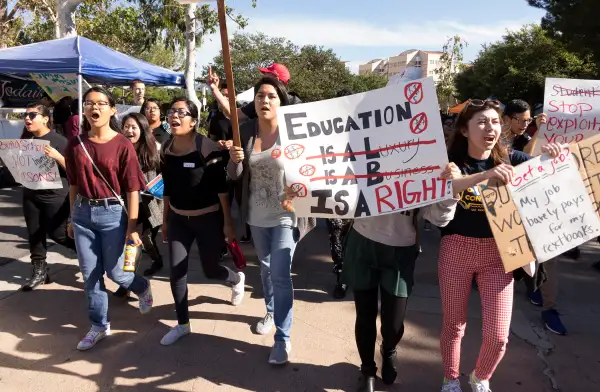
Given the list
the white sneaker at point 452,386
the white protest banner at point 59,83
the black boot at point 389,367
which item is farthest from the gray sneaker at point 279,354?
the white protest banner at point 59,83

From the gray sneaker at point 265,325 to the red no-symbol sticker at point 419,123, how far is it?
1.95 metres

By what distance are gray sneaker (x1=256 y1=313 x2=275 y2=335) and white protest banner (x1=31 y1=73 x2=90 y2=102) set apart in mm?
6041

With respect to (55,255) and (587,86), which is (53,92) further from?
(587,86)

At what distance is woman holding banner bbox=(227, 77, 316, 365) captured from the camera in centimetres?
288

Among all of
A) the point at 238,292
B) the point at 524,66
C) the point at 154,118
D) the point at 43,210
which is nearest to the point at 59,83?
the point at 154,118

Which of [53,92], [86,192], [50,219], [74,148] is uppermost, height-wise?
[53,92]

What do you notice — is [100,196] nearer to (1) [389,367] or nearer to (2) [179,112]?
(2) [179,112]

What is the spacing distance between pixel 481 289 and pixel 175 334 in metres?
2.14

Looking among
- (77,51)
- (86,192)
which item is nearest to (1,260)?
(86,192)

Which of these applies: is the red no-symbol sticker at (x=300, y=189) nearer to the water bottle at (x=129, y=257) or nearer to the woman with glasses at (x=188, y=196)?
the woman with glasses at (x=188, y=196)

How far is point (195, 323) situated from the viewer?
11.6 ft

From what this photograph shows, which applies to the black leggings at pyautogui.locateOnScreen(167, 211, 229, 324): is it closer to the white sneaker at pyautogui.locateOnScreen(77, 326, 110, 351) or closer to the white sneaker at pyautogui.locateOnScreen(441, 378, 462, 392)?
the white sneaker at pyautogui.locateOnScreen(77, 326, 110, 351)

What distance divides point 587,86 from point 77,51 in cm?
629

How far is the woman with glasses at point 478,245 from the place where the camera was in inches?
91.2
